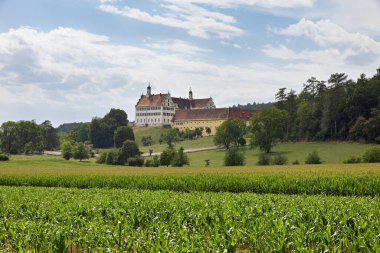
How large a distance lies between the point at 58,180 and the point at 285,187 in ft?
69.4

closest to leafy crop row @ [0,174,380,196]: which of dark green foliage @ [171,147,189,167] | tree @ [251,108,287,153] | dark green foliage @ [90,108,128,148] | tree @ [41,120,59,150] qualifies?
A: dark green foliage @ [171,147,189,167]

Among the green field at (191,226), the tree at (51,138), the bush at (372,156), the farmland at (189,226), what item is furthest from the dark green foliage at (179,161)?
the tree at (51,138)

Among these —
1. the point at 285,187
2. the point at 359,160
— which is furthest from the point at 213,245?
the point at 359,160

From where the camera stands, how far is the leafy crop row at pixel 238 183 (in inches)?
1194

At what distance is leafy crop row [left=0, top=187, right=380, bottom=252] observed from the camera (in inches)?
466

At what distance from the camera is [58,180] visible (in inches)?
1631

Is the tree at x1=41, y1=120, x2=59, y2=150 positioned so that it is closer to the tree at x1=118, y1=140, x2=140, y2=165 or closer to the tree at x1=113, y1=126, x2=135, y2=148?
the tree at x1=113, y1=126, x2=135, y2=148

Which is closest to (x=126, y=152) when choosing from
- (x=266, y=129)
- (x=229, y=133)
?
(x=229, y=133)

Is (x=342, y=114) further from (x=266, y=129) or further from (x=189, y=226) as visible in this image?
(x=189, y=226)

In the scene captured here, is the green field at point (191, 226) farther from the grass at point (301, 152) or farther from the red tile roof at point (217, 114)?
the red tile roof at point (217, 114)

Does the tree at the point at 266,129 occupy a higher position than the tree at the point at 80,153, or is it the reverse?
the tree at the point at 266,129

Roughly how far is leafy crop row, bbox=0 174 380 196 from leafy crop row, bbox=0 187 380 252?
40.9 feet

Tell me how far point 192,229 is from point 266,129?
9055 centimetres

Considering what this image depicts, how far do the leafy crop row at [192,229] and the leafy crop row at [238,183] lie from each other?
12.5 metres
